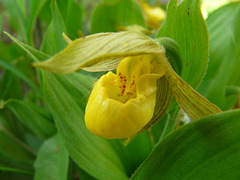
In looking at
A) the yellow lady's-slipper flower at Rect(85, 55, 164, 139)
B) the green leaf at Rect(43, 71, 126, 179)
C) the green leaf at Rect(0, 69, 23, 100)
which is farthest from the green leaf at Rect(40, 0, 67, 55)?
the green leaf at Rect(0, 69, 23, 100)

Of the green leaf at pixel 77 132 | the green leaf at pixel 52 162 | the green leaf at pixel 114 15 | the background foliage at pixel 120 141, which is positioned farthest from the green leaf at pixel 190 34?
the green leaf at pixel 114 15

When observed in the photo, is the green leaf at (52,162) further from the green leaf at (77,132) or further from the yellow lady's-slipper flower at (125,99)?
the yellow lady's-slipper flower at (125,99)

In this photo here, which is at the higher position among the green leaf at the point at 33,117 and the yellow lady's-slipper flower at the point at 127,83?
the yellow lady's-slipper flower at the point at 127,83

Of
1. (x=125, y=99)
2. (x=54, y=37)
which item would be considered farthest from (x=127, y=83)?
(x=54, y=37)

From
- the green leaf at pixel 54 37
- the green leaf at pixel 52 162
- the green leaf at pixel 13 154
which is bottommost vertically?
the green leaf at pixel 13 154

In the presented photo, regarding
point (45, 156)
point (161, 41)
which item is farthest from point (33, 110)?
point (161, 41)

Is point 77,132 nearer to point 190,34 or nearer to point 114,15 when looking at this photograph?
point 190,34

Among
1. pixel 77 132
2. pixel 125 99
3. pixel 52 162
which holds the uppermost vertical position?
pixel 125 99
